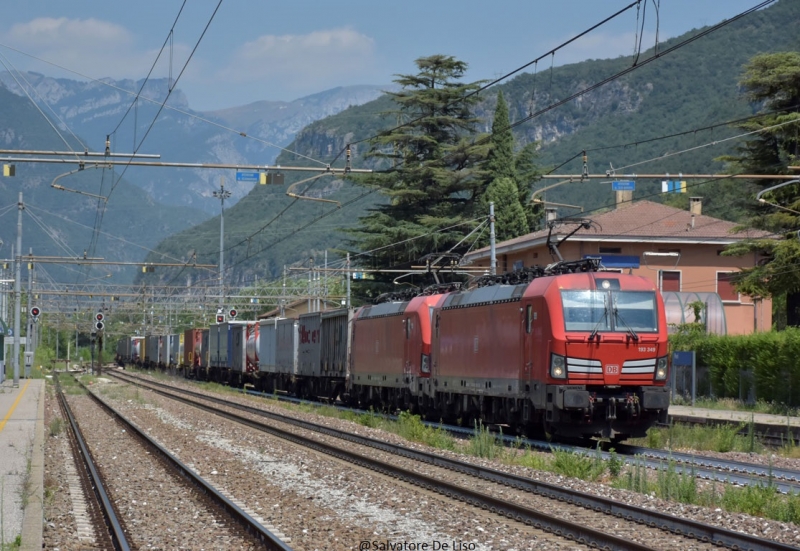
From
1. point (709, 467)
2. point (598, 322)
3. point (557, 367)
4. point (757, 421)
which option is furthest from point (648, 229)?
point (709, 467)

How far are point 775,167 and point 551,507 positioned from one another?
94.6 feet

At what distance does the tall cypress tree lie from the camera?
58688 mm

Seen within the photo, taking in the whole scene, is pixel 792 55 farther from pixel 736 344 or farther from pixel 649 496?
pixel 649 496

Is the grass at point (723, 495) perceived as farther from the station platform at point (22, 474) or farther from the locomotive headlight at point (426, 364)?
the locomotive headlight at point (426, 364)

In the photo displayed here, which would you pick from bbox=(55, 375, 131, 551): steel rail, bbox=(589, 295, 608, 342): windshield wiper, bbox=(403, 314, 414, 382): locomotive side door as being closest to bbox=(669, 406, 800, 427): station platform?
bbox=(403, 314, 414, 382): locomotive side door

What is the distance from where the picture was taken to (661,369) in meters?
20.0

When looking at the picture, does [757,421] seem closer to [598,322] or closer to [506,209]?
[598,322]

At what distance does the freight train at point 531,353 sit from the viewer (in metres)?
19.6

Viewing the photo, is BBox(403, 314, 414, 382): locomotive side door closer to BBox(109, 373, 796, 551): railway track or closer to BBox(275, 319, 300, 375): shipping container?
BBox(109, 373, 796, 551): railway track

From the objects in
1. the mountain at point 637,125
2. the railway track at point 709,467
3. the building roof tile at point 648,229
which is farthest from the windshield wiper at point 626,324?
the mountain at point 637,125

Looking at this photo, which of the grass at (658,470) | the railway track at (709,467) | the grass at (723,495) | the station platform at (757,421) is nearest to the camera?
the grass at (723,495)

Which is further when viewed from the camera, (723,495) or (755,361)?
(755,361)

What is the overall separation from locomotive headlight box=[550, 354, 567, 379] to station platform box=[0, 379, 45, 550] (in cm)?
859

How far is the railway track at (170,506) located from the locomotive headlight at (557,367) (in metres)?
6.46
